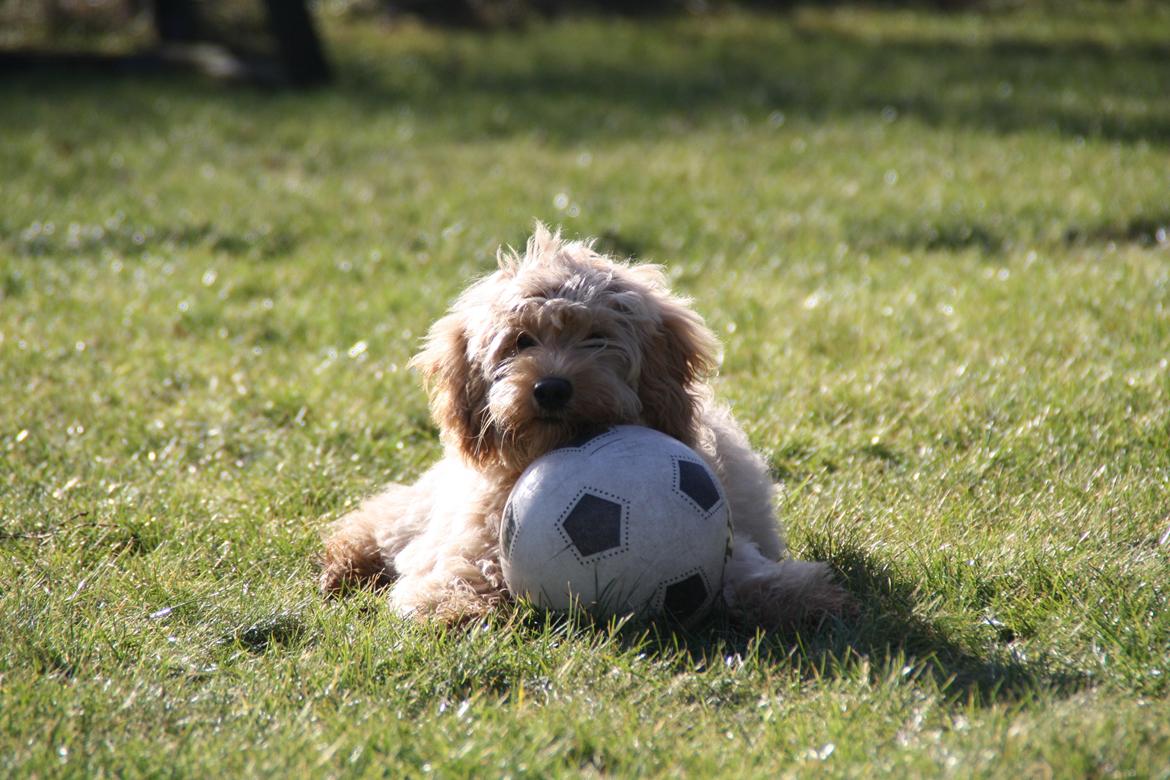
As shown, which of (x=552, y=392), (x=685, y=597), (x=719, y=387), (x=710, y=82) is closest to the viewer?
(x=685, y=597)

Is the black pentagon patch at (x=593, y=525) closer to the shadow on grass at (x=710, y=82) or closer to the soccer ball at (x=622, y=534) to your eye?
the soccer ball at (x=622, y=534)

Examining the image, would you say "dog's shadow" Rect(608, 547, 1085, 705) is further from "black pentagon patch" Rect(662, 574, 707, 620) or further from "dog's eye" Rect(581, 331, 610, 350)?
"dog's eye" Rect(581, 331, 610, 350)

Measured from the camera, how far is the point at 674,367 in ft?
14.1

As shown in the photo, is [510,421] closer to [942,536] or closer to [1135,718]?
[942,536]

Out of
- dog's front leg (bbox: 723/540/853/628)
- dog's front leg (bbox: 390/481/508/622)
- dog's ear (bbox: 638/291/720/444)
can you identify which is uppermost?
dog's ear (bbox: 638/291/720/444)

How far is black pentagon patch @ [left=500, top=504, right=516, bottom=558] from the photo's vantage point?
12.7ft

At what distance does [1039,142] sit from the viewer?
10.6m

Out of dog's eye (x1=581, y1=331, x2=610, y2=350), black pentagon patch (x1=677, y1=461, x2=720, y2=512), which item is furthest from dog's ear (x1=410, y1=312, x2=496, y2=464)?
black pentagon patch (x1=677, y1=461, x2=720, y2=512)

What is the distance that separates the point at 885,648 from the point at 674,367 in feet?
3.88

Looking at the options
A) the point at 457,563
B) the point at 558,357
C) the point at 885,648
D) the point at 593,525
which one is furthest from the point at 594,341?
the point at 885,648

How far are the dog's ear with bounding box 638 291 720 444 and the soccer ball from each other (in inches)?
14.2

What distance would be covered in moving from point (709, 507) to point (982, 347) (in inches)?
123

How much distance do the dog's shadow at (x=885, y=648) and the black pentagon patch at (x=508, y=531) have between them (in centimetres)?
45

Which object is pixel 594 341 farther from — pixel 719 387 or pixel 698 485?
pixel 719 387
